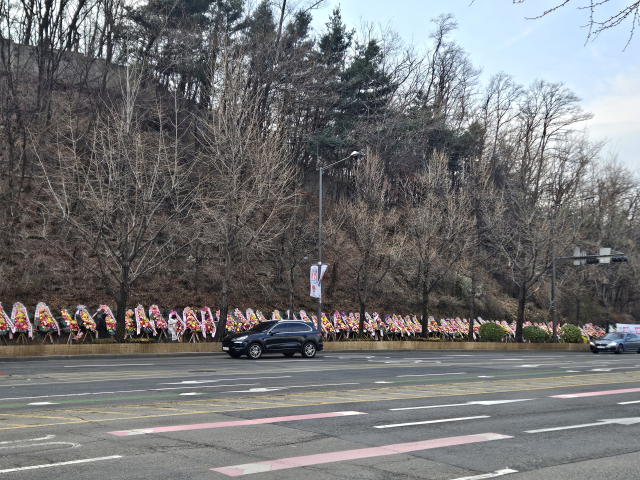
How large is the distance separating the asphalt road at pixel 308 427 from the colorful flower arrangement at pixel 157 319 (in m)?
14.9

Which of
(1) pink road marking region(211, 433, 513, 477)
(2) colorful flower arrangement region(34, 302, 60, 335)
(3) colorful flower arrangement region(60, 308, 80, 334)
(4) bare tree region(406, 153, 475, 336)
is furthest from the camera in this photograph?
(4) bare tree region(406, 153, 475, 336)

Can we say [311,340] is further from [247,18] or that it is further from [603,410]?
[247,18]

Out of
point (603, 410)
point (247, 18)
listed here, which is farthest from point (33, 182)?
point (603, 410)

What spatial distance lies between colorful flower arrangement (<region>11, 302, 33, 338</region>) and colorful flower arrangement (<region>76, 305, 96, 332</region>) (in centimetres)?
→ 265

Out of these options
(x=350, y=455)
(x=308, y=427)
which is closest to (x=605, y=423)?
(x=308, y=427)

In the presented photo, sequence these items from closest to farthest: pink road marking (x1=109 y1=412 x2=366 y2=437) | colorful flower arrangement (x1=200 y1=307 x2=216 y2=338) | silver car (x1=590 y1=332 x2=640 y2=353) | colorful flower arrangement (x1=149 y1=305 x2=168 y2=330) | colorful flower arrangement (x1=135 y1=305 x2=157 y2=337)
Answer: pink road marking (x1=109 y1=412 x2=366 y2=437) < colorful flower arrangement (x1=135 y1=305 x2=157 y2=337) < colorful flower arrangement (x1=149 y1=305 x2=168 y2=330) < colorful flower arrangement (x1=200 y1=307 x2=216 y2=338) < silver car (x1=590 y1=332 x2=640 y2=353)

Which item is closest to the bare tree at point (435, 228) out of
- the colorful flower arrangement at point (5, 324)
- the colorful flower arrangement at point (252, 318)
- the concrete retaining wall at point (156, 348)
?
the concrete retaining wall at point (156, 348)

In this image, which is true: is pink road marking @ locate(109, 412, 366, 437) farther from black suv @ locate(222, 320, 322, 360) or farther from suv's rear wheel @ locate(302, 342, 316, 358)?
suv's rear wheel @ locate(302, 342, 316, 358)

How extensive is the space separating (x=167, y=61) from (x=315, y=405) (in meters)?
38.4

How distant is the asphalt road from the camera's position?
23.2ft

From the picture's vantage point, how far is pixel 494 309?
193 feet

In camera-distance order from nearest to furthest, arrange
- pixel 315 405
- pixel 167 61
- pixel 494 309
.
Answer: pixel 315 405
pixel 167 61
pixel 494 309

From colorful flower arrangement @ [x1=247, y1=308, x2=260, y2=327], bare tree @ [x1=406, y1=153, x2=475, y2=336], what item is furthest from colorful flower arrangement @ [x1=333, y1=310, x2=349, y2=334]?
bare tree @ [x1=406, y1=153, x2=475, y2=336]

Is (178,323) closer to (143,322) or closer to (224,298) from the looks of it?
(143,322)
